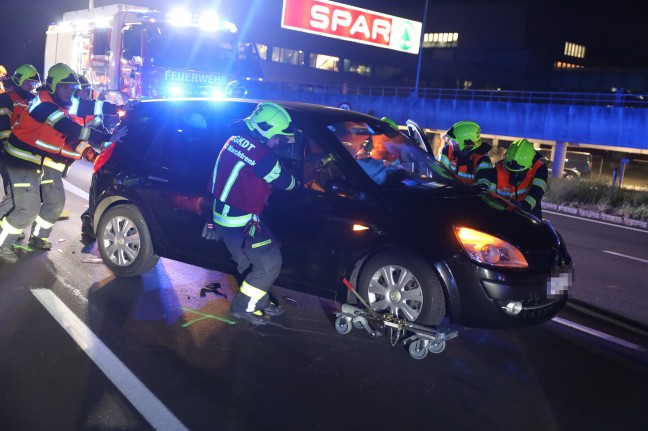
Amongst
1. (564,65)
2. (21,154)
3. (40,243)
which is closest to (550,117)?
(40,243)

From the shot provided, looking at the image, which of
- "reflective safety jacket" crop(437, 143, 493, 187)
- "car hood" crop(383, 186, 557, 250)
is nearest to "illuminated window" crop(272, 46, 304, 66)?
"reflective safety jacket" crop(437, 143, 493, 187)

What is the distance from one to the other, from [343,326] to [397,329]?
1.80 ft

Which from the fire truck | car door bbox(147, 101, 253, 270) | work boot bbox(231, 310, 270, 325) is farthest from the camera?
the fire truck

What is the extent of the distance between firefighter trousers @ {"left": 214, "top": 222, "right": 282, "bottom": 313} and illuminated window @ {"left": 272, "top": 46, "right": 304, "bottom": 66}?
48.7 metres

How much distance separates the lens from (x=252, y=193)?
5016 millimetres

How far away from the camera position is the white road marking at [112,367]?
12.2ft

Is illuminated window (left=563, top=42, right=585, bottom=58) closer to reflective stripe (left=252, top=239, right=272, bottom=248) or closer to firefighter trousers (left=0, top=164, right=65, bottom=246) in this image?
firefighter trousers (left=0, top=164, right=65, bottom=246)

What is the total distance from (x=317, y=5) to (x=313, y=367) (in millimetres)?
30200

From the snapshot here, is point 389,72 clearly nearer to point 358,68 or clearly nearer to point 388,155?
point 358,68

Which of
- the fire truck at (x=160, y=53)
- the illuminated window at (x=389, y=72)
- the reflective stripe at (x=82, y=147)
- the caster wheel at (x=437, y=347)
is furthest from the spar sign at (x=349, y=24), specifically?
the caster wheel at (x=437, y=347)

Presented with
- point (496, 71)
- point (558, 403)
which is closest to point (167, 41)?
point (558, 403)

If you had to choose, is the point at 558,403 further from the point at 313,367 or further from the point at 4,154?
the point at 4,154

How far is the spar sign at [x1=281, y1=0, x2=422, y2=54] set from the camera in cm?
3234

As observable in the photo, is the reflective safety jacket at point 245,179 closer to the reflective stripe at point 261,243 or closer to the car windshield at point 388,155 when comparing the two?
the reflective stripe at point 261,243
